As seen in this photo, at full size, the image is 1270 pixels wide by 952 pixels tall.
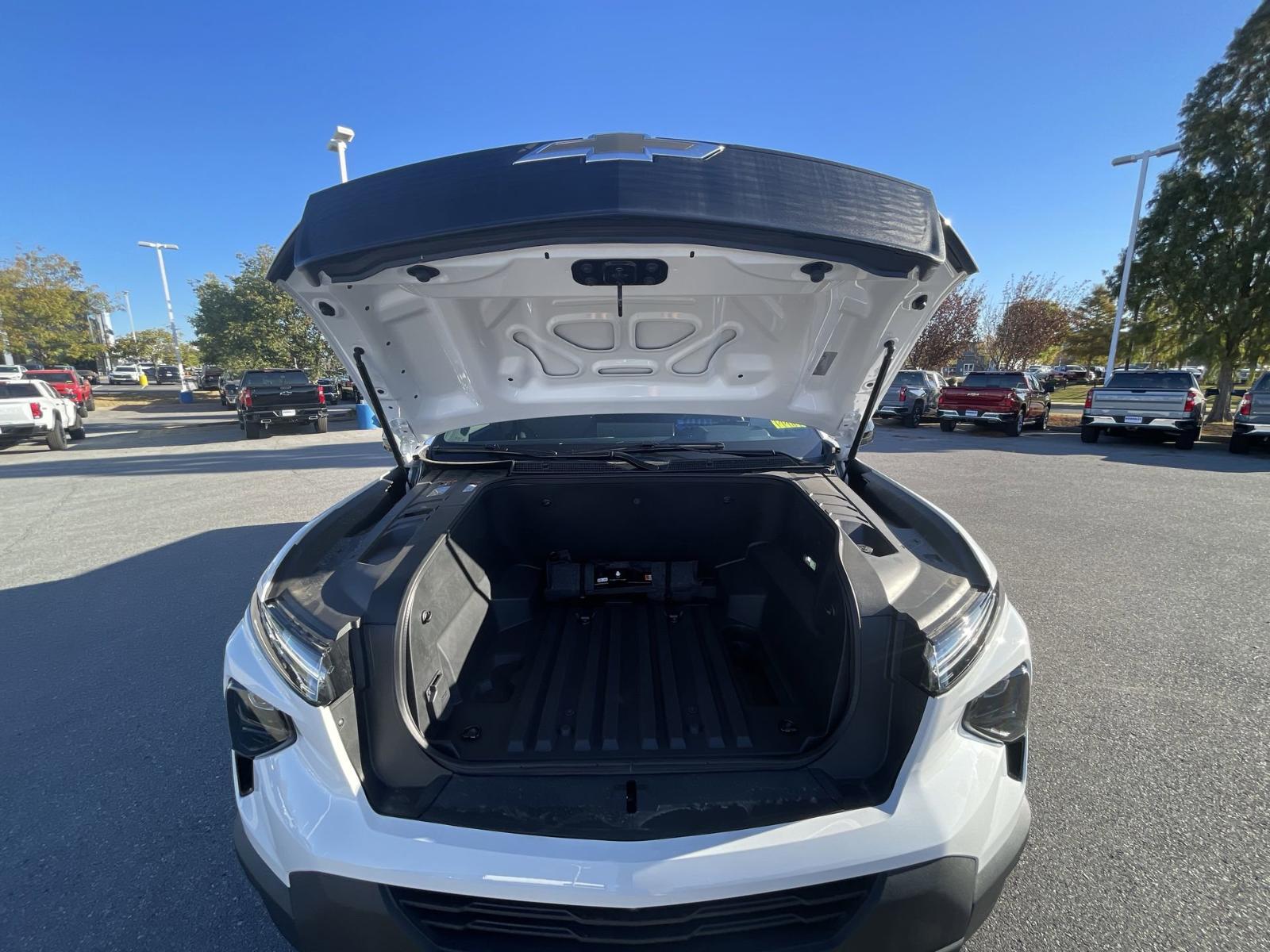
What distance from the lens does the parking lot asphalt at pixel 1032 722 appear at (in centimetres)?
167

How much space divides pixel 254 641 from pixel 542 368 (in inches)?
54.1

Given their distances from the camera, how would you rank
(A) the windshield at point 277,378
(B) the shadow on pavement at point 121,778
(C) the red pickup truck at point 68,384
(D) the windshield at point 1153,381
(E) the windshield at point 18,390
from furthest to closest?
(C) the red pickup truck at point 68,384 < (A) the windshield at point 277,378 < (D) the windshield at point 1153,381 < (E) the windshield at point 18,390 < (B) the shadow on pavement at point 121,778

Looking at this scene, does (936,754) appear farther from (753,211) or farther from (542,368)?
(542,368)

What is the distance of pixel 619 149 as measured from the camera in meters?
1.33

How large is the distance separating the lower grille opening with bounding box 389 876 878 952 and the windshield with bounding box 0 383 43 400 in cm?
1657

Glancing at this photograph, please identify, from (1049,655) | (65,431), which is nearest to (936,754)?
(1049,655)

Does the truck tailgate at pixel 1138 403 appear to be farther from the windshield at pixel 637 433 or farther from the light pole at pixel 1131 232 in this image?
the windshield at pixel 637 433

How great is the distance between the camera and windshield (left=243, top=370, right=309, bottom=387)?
1416 cm

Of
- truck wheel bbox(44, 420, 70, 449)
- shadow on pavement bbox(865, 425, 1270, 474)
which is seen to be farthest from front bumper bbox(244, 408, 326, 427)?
shadow on pavement bbox(865, 425, 1270, 474)

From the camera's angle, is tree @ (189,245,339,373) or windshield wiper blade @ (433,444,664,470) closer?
windshield wiper blade @ (433,444,664,470)

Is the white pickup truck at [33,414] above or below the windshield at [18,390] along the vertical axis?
below

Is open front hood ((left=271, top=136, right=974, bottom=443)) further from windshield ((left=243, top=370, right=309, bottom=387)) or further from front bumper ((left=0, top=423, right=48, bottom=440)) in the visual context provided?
windshield ((left=243, top=370, right=309, bottom=387))

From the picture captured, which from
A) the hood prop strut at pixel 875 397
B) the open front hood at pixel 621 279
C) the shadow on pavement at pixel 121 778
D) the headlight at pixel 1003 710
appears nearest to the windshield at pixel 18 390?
the shadow on pavement at pixel 121 778

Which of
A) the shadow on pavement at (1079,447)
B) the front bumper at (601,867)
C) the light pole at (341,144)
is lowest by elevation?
the shadow on pavement at (1079,447)
